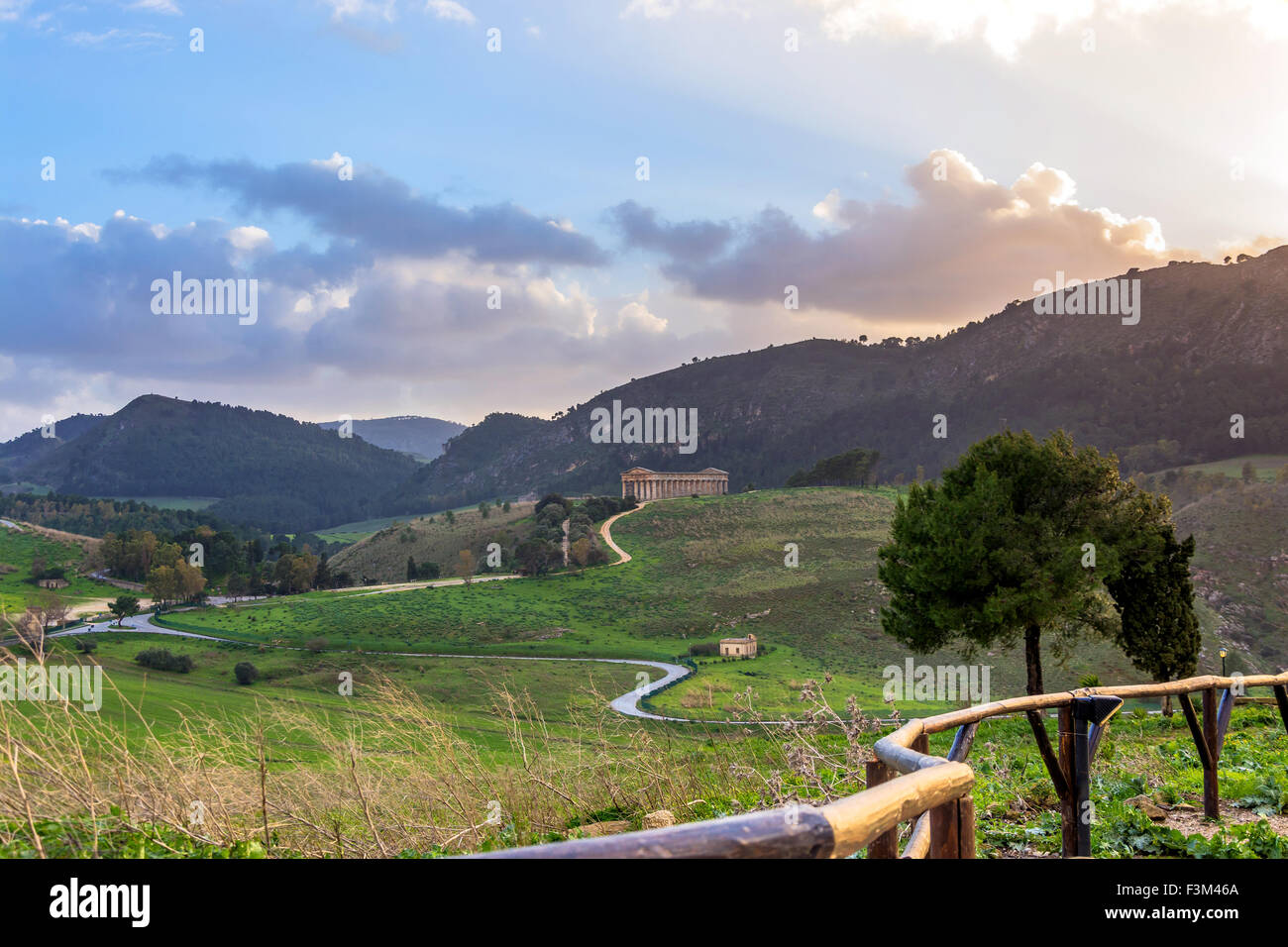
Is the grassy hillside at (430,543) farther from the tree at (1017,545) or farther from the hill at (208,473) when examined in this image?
the hill at (208,473)

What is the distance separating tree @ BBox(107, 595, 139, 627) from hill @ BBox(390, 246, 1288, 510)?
303 feet

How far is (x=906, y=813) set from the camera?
2.45 meters

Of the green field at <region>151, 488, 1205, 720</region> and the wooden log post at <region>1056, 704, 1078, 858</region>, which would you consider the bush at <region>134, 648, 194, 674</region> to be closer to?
the green field at <region>151, 488, 1205, 720</region>

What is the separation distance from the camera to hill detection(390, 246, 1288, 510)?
109250 millimetres

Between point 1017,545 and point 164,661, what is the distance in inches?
1571

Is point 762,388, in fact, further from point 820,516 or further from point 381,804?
point 381,804

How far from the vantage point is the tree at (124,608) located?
57781 millimetres

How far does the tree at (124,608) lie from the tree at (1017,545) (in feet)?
175

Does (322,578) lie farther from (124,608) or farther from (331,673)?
(331,673)

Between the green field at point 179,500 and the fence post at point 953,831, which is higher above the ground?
the green field at point 179,500

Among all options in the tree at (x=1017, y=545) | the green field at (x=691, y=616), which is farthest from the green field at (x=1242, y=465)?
the tree at (x=1017, y=545)

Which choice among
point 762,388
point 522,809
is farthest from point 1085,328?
point 522,809

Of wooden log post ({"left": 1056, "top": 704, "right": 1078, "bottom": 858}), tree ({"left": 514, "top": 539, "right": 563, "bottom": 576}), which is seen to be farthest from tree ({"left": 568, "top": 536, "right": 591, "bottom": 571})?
wooden log post ({"left": 1056, "top": 704, "right": 1078, "bottom": 858})

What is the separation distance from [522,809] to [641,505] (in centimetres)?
8706
